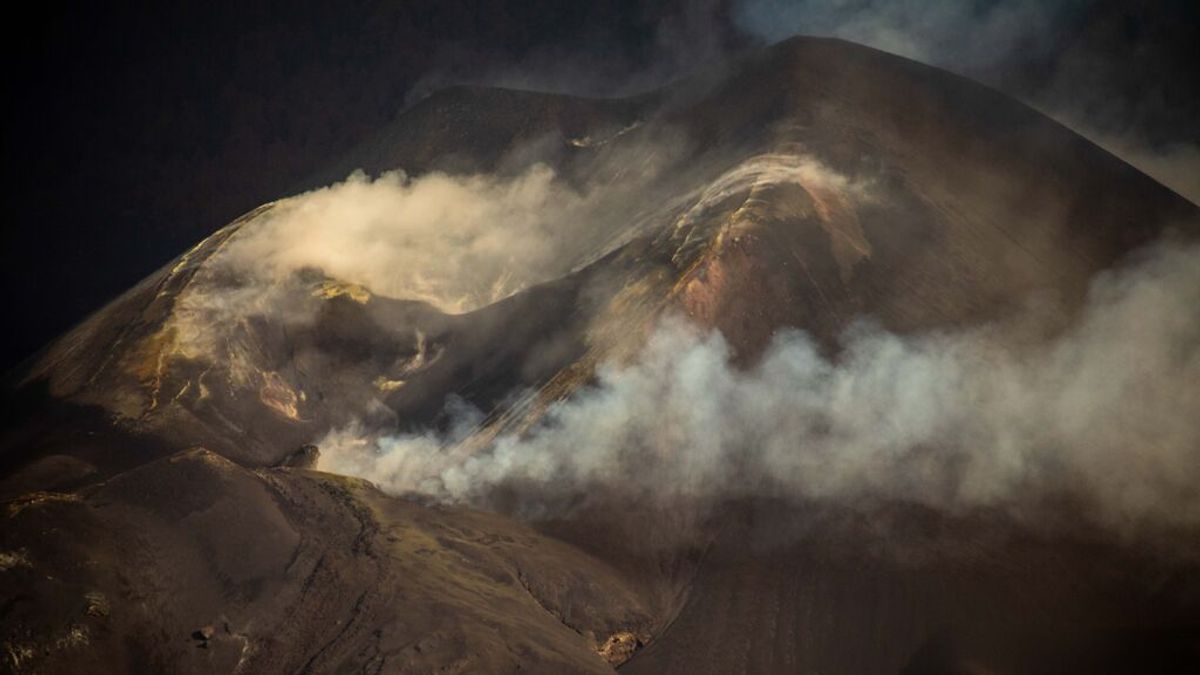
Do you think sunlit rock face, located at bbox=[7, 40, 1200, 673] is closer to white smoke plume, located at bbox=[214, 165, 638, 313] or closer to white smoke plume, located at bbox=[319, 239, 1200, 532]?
white smoke plume, located at bbox=[214, 165, 638, 313]

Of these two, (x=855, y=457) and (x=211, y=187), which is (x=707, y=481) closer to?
(x=855, y=457)

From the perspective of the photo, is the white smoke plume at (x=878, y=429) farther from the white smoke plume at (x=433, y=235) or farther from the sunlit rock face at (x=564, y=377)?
the white smoke plume at (x=433, y=235)

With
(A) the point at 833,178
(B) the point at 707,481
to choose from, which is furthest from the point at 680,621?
(A) the point at 833,178

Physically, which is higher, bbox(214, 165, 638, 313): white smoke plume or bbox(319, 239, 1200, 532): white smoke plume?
bbox(214, 165, 638, 313): white smoke plume

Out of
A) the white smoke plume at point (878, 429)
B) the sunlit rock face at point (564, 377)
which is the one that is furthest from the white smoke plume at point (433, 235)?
the white smoke plume at point (878, 429)

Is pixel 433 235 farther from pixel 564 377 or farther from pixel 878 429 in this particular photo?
pixel 878 429

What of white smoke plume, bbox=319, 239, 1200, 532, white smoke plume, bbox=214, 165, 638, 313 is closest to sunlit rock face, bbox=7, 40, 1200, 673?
white smoke plume, bbox=214, 165, 638, 313
